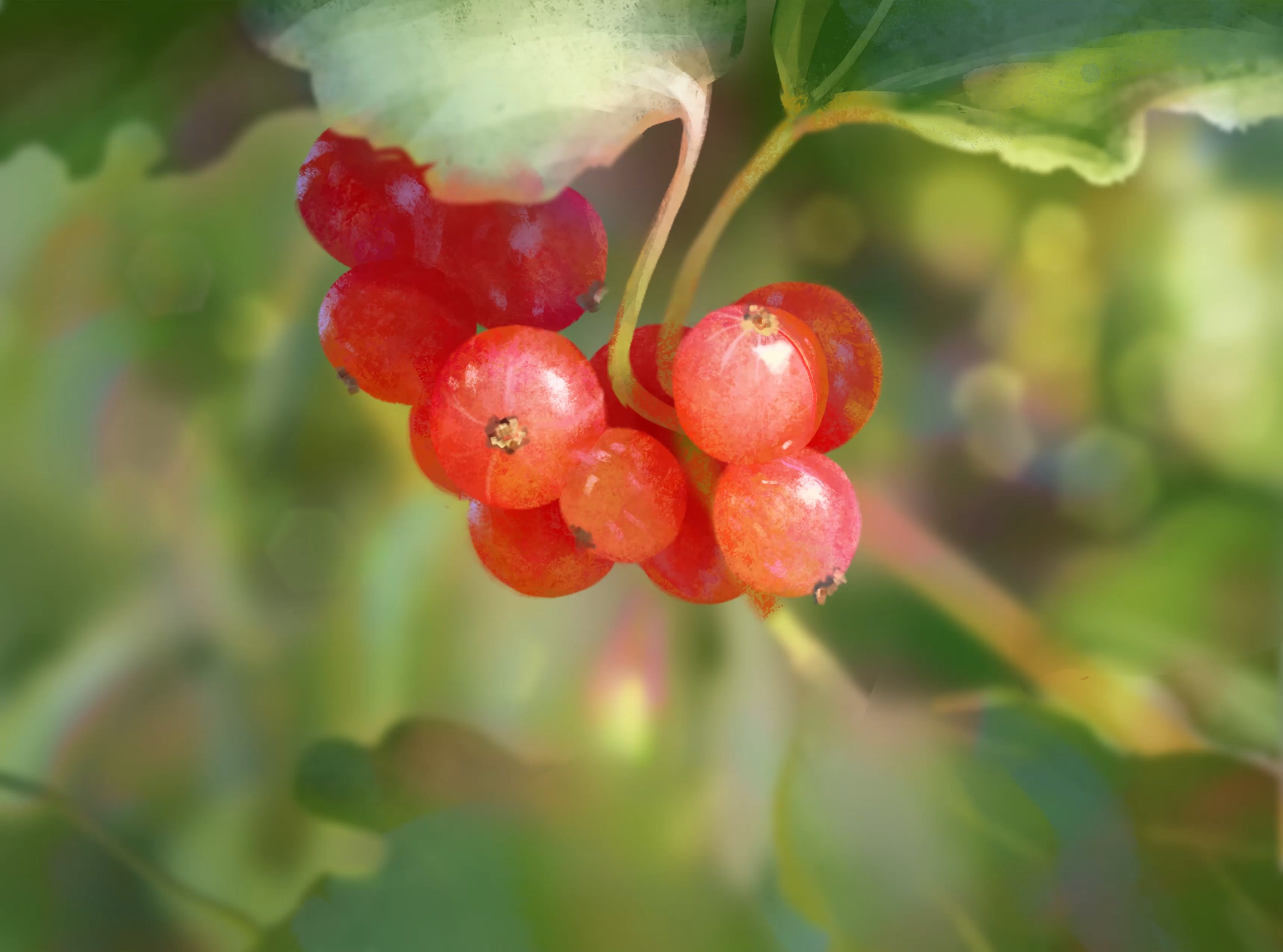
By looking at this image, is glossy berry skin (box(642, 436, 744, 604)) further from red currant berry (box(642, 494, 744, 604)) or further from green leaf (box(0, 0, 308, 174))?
green leaf (box(0, 0, 308, 174))

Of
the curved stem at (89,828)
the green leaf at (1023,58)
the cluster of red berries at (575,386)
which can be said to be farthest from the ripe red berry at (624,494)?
the curved stem at (89,828)

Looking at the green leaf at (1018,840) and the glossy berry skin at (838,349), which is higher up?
the glossy berry skin at (838,349)

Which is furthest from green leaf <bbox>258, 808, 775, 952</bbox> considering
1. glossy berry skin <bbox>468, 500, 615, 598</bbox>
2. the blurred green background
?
glossy berry skin <bbox>468, 500, 615, 598</bbox>

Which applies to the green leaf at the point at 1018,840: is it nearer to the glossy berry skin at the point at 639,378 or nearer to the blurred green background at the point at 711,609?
the blurred green background at the point at 711,609

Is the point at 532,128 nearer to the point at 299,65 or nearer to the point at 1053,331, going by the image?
the point at 299,65

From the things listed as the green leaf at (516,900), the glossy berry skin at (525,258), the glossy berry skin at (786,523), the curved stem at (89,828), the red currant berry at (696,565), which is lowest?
the green leaf at (516,900)

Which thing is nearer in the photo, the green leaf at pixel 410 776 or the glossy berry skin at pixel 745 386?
the glossy berry skin at pixel 745 386

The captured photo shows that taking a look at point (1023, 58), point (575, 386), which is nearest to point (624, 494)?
point (575, 386)

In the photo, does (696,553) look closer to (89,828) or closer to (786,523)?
(786,523)
